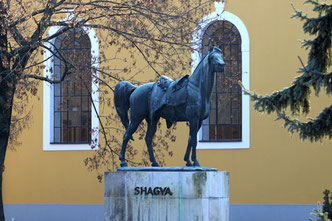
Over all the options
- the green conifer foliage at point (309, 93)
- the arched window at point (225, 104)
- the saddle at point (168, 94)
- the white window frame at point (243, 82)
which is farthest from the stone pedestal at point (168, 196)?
the arched window at point (225, 104)

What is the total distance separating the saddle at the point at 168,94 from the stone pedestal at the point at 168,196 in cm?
102

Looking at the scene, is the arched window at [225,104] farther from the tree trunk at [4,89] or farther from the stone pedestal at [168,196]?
the stone pedestal at [168,196]

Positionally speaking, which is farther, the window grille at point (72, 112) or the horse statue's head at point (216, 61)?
the window grille at point (72, 112)

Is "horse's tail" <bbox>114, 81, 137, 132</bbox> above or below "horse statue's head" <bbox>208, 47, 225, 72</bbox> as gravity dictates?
below

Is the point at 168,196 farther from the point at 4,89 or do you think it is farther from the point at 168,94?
the point at 4,89

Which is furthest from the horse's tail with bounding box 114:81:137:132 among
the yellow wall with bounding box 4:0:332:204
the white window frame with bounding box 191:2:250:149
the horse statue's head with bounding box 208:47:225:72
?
the yellow wall with bounding box 4:0:332:204

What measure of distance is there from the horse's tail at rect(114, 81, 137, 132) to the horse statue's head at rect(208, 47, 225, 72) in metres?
1.62

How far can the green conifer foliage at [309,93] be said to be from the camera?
9.80m

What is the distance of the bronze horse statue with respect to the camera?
11641 mm

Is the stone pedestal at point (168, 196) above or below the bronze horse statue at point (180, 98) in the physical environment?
below

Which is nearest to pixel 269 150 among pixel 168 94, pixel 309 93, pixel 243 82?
pixel 243 82

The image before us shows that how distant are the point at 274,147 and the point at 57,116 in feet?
19.8

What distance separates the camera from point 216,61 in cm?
1144

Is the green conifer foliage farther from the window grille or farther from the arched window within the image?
the window grille
